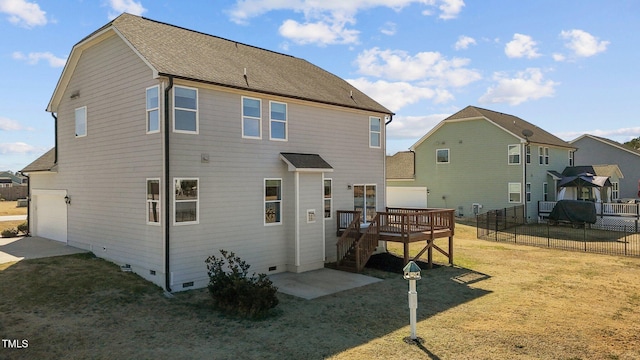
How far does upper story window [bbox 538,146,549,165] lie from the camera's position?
3127 cm

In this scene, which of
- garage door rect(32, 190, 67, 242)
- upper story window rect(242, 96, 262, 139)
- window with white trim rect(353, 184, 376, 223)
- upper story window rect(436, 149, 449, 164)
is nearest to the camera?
upper story window rect(242, 96, 262, 139)

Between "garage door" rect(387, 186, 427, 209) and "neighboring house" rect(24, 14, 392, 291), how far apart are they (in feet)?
57.8

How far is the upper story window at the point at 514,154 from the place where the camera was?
29.3m

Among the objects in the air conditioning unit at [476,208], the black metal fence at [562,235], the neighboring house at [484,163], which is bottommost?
the black metal fence at [562,235]

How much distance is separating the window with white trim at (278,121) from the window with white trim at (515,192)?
2079cm

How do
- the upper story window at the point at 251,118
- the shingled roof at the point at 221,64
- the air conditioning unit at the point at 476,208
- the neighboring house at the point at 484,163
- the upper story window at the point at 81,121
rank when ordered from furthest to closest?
the air conditioning unit at the point at 476,208 → the neighboring house at the point at 484,163 → the upper story window at the point at 81,121 → the upper story window at the point at 251,118 → the shingled roof at the point at 221,64

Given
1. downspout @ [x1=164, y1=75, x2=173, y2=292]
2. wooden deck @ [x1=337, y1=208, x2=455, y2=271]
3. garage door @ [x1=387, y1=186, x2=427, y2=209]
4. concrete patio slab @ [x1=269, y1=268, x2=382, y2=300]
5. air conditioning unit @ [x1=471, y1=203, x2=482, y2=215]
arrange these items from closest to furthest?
downspout @ [x1=164, y1=75, x2=173, y2=292] < concrete patio slab @ [x1=269, y1=268, x2=382, y2=300] < wooden deck @ [x1=337, y1=208, x2=455, y2=271] < air conditioning unit @ [x1=471, y1=203, x2=482, y2=215] < garage door @ [x1=387, y1=186, x2=427, y2=209]

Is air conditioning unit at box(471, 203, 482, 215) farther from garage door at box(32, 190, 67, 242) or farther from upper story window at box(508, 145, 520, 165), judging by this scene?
garage door at box(32, 190, 67, 242)

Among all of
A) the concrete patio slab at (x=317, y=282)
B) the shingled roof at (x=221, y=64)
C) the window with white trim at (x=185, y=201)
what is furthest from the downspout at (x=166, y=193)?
the concrete patio slab at (x=317, y=282)

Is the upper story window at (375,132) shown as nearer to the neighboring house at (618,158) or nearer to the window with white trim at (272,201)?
the window with white trim at (272,201)

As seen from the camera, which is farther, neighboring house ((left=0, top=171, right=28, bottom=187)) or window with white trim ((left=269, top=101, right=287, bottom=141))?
neighboring house ((left=0, top=171, right=28, bottom=187))

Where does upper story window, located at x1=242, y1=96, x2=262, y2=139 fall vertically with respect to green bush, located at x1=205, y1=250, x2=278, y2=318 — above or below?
above

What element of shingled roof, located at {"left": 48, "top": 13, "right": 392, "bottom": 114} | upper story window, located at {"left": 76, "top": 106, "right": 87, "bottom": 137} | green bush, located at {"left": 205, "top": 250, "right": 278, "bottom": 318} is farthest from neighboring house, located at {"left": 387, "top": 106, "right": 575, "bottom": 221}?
upper story window, located at {"left": 76, "top": 106, "right": 87, "bottom": 137}

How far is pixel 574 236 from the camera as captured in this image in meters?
23.2
